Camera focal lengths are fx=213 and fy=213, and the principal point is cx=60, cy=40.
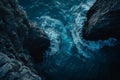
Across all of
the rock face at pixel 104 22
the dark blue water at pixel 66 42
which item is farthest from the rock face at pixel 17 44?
the rock face at pixel 104 22

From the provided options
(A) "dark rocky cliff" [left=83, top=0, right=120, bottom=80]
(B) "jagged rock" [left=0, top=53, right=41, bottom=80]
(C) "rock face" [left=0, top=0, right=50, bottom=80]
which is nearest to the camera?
(B) "jagged rock" [left=0, top=53, right=41, bottom=80]

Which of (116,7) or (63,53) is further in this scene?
(63,53)

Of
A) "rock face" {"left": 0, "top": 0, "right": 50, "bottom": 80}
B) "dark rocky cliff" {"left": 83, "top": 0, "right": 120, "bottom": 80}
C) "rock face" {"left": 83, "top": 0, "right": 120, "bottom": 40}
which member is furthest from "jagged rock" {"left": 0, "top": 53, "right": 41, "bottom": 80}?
"rock face" {"left": 83, "top": 0, "right": 120, "bottom": 40}

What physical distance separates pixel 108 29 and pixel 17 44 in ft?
15.3

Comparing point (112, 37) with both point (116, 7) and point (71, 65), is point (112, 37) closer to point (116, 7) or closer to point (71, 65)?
point (116, 7)

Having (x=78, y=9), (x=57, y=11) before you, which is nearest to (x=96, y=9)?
(x=78, y=9)

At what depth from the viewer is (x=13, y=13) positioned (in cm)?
877

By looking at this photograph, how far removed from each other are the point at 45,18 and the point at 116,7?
437cm

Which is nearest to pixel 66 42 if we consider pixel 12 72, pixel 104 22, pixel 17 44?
pixel 104 22

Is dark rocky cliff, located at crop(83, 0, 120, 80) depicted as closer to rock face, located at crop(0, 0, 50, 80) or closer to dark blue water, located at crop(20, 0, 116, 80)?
dark blue water, located at crop(20, 0, 116, 80)

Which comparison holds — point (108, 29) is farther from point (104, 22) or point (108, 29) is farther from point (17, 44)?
point (17, 44)

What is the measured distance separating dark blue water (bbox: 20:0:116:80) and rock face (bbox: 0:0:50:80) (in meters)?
0.76

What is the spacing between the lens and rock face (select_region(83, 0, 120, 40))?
10133 millimetres

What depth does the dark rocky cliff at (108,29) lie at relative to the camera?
1006cm
